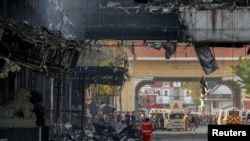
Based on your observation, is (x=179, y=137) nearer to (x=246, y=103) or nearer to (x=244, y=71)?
(x=244, y=71)

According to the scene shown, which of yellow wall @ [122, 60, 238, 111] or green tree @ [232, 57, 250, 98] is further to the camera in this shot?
yellow wall @ [122, 60, 238, 111]

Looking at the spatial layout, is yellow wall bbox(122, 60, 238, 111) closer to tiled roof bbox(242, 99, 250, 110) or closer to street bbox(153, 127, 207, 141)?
street bbox(153, 127, 207, 141)

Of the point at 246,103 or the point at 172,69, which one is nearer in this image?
the point at 172,69

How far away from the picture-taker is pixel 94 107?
150 feet

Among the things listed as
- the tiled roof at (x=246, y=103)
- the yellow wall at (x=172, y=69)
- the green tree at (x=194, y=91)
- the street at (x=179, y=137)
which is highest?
the yellow wall at (x=172, y=69)

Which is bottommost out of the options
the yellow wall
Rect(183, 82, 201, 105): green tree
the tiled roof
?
the tiled roof

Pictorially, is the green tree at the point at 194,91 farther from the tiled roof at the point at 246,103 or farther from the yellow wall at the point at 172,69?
the yellow wall at the point at 172,69

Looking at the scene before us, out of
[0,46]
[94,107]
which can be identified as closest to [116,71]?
[94,107]

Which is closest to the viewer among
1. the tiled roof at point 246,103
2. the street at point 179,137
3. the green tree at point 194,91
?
the street at point 179,137

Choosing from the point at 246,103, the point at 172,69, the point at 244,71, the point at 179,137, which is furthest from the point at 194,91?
the point at 179,137

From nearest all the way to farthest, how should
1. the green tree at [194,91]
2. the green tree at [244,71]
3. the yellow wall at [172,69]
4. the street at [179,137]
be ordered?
the street at [179,137] → the green tree at [244,71] → the yellow wall at [172,69] → the green tree at [194,91]

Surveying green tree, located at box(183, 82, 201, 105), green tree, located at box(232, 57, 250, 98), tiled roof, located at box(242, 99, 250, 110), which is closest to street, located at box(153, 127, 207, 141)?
green tree, located at box(232, 57, 250, 98)

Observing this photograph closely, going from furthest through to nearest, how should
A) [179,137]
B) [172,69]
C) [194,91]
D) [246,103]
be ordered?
[194,91] → [246,103] → [172,69] → [179,137]

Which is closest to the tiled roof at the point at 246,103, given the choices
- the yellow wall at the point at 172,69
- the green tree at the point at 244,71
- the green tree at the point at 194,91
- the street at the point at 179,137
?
the yellow wall at the point at 172,69
